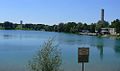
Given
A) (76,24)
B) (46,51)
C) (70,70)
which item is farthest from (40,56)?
(76,24)

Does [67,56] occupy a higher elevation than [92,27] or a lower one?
lower

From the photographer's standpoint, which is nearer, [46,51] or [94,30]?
[46,51]

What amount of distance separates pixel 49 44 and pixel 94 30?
149690 mm

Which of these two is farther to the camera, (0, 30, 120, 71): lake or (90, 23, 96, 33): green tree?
(90, 23, 96, 33): green tree

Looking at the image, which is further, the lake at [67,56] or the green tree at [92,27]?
the green tree at [92,27]

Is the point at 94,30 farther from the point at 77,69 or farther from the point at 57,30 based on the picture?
the point at 77,69

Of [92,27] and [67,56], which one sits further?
[92,27]

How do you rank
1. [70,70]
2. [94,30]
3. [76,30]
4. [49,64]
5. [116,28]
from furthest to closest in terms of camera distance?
[76,30], [94,30], [116,28], [70,70], [49,64]

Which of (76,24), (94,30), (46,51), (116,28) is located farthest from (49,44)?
(76,24)

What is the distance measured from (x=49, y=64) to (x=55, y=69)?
12.9 inches

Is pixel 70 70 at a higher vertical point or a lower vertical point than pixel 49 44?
lower

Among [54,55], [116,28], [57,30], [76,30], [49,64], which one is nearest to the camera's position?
[49,64]

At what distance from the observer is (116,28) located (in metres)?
133

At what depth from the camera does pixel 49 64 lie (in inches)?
480
